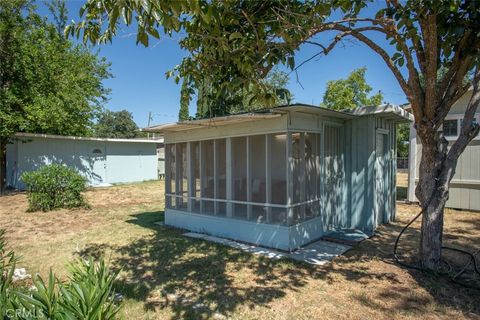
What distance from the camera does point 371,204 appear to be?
6660 mm

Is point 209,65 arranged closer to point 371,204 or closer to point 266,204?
point 266,204

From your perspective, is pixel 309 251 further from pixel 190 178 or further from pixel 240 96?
pixel 190 178

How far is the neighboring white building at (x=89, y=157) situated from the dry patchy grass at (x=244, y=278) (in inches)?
357

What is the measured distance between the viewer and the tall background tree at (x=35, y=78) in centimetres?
1228

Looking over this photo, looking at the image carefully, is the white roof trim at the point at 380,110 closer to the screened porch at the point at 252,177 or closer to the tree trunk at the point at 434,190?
the screened porch at the point at 252,177

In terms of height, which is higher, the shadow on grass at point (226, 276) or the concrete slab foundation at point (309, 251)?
the concrete slab foundation at point (309, 251)

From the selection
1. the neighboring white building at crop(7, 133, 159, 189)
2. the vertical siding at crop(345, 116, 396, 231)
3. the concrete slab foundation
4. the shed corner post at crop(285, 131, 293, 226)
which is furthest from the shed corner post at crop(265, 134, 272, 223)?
the neighboring white building at crop(7, 133, 159, 189)

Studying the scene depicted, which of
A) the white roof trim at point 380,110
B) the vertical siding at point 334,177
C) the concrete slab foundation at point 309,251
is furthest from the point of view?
the vertical siding at point 334,177

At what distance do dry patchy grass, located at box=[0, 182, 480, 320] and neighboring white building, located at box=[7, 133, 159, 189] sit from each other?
907cm

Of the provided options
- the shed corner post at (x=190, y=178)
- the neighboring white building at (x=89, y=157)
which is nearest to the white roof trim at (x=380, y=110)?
the shed corner post at (x=190, y=178)

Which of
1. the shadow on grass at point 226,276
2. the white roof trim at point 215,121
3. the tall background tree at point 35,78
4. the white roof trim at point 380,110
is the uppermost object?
the tall background tree at point 35,78

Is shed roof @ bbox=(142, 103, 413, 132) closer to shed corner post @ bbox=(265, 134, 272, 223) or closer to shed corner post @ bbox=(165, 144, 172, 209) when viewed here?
shed corner post @ bbox=(265, 134, 272, 223)

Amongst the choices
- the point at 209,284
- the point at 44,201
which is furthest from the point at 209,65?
the point at 44,201

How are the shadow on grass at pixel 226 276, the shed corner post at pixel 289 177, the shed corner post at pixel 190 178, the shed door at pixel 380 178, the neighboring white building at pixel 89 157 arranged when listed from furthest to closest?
the neighboring white building at pixel 89 157 < the shed corner post at pixel 190 178 < the shed door at pixel 380 178 < the shed corner post at pixel 289 177 < the shadow on grass at pixel 226 276
